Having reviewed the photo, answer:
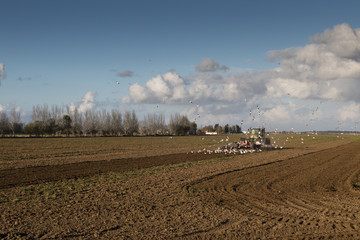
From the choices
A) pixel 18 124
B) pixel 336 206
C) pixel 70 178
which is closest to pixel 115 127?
pixel 18 124

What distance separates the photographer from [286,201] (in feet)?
39.7

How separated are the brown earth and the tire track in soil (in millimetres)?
27

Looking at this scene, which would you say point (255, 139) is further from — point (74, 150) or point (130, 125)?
point (130, 125)

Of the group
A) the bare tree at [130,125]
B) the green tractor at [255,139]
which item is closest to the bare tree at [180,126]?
the bare tree at [130,125]

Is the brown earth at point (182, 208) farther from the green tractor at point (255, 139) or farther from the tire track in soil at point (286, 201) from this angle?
the green tractor at point (255, 139)

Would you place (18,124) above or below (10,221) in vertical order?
above

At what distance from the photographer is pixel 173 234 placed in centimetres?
811

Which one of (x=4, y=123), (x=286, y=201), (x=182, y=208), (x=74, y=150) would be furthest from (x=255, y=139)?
(x=4, y=123)

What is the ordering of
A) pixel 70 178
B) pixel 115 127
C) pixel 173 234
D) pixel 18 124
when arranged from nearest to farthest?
pixel 173 234, pixel 70 178, pixel 18 124, pixel 115 127

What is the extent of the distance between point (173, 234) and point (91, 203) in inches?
168

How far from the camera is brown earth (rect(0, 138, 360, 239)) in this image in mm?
8336

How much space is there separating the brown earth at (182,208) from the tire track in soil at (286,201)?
1.1 inches

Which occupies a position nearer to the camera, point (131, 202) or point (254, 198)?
point (131, 202)

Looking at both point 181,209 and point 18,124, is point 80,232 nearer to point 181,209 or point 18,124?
point 181,209
